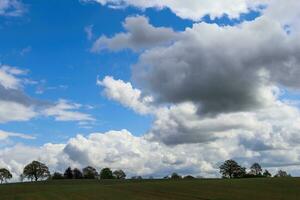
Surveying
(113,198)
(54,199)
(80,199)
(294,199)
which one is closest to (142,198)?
(113,198)

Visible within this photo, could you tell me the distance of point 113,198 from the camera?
7262 centimetres

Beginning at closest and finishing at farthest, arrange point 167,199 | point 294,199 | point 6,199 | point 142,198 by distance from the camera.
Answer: point 294,199
point 167,199
point 142,198
point 6,199

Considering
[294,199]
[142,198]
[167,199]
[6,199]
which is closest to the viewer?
[294,199]

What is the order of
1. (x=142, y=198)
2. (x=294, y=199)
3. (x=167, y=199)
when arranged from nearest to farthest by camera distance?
(x=294, y=199)
(x=167, y=199)
(x=142, y=198)

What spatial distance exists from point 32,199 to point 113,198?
1277cm

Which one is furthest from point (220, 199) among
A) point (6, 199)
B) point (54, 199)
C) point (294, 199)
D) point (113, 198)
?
point (6, 199)

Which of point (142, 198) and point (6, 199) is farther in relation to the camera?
point (6, 199)

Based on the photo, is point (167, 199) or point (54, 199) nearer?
point (167, 199)

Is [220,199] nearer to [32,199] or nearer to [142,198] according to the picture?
[142,198]

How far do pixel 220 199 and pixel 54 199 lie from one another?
86.8 feet

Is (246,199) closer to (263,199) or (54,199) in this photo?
(263,199)

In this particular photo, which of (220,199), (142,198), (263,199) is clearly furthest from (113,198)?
(263,199)

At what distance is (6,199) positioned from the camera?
250 feet

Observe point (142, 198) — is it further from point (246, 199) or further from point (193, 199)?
point (246, 199)
